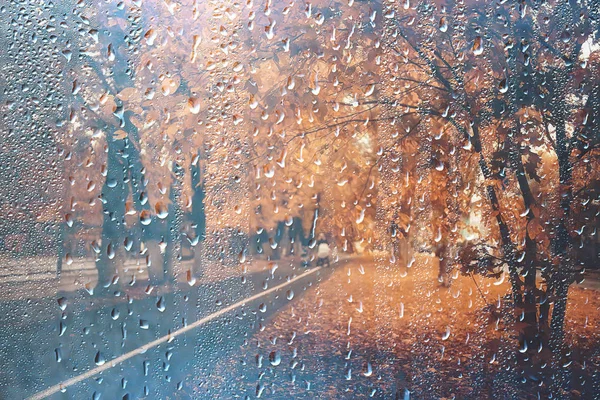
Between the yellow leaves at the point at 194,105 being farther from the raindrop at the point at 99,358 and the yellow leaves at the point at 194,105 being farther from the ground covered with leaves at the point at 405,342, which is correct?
the raindrop at the point at 99,358

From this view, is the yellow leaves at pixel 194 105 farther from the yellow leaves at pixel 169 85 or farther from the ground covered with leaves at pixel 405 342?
the ground covered with leaves at pixel 405 342

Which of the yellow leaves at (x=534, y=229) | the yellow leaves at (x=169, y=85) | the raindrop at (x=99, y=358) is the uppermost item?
the yellow leaves at (x=169, y=85)

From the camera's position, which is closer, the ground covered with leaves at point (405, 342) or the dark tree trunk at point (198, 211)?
the ground covered with leaves at point (405, 342)

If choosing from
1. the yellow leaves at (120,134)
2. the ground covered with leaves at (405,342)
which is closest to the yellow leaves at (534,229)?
the ground covered with leaves at (405,342)

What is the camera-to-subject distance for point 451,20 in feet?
3.84

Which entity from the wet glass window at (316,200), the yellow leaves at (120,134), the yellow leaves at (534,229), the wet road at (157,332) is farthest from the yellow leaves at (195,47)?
the yellow leaves at (534,229)

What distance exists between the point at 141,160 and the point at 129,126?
0.33ft

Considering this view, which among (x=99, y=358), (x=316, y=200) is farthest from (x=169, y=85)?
(x=99, y=358)

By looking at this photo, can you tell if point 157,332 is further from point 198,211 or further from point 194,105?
point 194,105

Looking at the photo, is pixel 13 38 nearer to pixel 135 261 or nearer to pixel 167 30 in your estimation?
pixel 167 30

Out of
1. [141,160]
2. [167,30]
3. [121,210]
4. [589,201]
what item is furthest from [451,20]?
[121,210]

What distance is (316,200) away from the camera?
1.21 metres

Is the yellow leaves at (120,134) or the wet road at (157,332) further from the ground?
the yellow leaves at (120,134)

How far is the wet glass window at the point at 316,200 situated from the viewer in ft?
3.74
